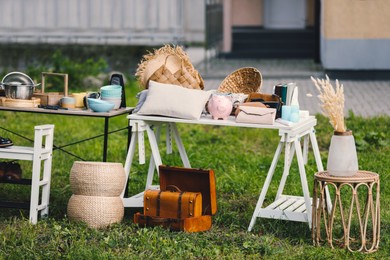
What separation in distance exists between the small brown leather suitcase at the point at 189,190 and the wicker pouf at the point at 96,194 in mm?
212

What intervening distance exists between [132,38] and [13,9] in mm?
2341

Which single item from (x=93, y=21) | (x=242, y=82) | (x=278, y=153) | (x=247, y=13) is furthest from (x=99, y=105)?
(x=247, y=13)

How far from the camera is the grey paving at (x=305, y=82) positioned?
44.7 ft

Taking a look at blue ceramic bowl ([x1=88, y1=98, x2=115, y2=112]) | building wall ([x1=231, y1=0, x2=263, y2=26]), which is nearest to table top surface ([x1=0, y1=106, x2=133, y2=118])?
blue ceramic bowl ([x1=88, y1=98, x2=115, y2=112])

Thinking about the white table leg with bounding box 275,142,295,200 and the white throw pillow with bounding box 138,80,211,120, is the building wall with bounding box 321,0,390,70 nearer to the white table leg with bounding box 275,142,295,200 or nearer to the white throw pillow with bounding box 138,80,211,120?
the white table leg with bounding box 275,142,295,200

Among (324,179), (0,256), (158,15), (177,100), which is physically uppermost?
(158,15)

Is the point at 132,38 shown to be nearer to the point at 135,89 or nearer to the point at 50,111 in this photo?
the point at 135,89

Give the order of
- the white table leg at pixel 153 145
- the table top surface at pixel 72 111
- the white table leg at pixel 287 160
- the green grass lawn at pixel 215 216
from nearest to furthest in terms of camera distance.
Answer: the green grass lawn at pixel 215 216 → the white table leg at pixel 287 160 → the table top surface at pixel 72 111 → the white table leg at pixel 153 145

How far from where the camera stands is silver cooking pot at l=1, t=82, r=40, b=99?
8.11m

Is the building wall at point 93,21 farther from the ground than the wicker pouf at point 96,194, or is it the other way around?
the building wall at point 93,21

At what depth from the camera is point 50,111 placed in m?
7.95

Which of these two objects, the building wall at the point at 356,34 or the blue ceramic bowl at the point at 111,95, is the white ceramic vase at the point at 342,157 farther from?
the building wall at the point at 356,34

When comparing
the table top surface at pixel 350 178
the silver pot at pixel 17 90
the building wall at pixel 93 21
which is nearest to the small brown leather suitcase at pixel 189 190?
the table top surface at pixel 350 178

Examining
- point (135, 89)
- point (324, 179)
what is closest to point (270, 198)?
point (324, 179)
